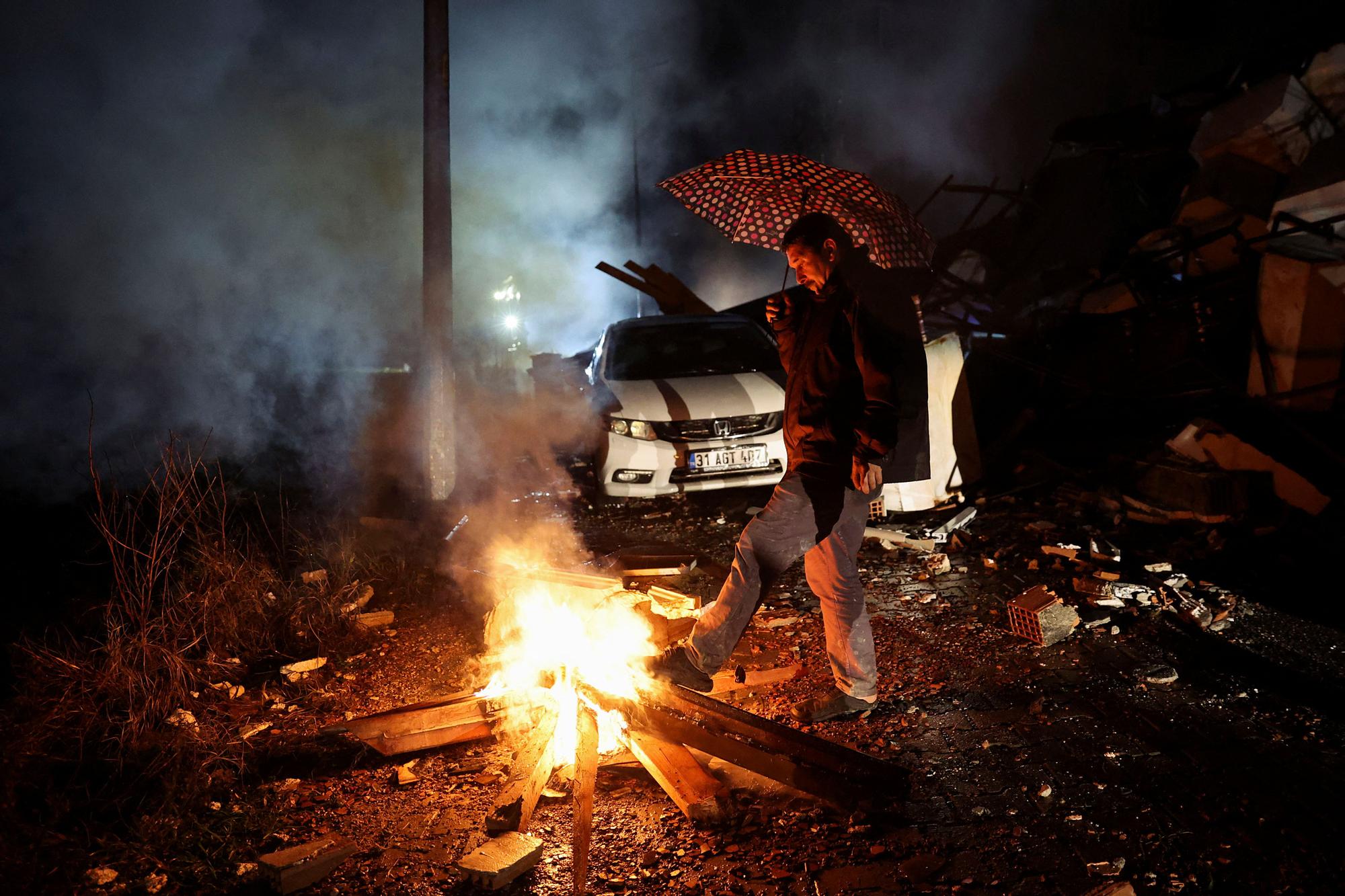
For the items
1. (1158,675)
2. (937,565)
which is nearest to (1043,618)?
(1158,675)

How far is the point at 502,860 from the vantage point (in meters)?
2.33

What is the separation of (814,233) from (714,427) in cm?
354

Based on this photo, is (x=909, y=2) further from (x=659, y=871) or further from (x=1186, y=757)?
(x=659, y=871)

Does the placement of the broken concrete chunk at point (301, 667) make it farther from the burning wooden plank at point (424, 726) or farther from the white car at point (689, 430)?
the white car at point (689, 430)

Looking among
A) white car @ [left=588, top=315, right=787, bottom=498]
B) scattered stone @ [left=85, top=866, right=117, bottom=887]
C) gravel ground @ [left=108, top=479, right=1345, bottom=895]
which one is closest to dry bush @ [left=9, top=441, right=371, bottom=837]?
scattered stone @ [left=85, top=866, right=117, bottom=887]

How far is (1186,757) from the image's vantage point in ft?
9.52

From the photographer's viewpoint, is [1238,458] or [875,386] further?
[1238,458]

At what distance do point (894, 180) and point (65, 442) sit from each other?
15.2 m

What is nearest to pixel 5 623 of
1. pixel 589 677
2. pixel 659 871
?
pixel 589 677

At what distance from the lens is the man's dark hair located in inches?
119

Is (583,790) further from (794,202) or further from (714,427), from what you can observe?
(714,427)

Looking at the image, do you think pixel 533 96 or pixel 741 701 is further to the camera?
pixel 533 96

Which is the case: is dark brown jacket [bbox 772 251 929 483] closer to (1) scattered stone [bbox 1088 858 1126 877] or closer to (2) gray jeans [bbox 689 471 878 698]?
(2) gray jeans [bbox 689 471 878 698]

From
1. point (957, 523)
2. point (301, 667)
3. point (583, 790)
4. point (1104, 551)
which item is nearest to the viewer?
point (583, 790)
